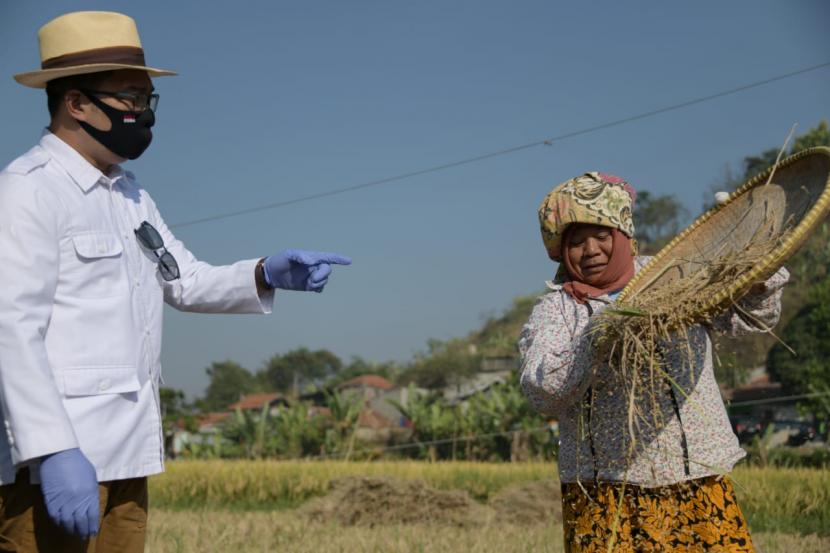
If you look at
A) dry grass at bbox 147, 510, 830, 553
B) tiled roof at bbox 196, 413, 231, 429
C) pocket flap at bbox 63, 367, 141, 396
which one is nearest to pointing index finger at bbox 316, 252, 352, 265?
pocket flap at bbox 63, 367, 141, 396

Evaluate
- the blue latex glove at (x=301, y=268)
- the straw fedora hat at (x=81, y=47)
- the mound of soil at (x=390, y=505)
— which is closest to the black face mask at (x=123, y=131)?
the straw fedora hat at (x=81, y=47)

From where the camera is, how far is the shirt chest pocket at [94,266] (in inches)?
105

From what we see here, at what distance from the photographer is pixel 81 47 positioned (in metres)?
2.84

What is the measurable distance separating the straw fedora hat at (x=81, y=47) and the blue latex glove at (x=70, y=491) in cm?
110

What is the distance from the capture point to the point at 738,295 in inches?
109

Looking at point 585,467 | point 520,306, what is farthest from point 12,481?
point 520,306

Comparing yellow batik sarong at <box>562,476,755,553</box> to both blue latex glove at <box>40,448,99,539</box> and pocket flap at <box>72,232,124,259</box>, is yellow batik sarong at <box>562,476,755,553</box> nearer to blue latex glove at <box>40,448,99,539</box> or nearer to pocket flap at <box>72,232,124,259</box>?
blue latex glove at <box>40,448,99,539</box>

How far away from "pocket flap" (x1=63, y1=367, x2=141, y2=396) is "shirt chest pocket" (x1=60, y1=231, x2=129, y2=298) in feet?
0.70

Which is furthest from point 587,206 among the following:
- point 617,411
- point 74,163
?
point 74,163

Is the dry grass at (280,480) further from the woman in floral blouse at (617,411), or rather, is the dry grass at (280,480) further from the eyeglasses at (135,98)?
the eyeglasses at (135,98)

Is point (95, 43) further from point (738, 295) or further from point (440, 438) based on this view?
point (440, 438)

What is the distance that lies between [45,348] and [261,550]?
158 inches

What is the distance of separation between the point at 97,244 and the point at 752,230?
2.11 m

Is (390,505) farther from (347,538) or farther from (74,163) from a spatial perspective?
(74,163)
